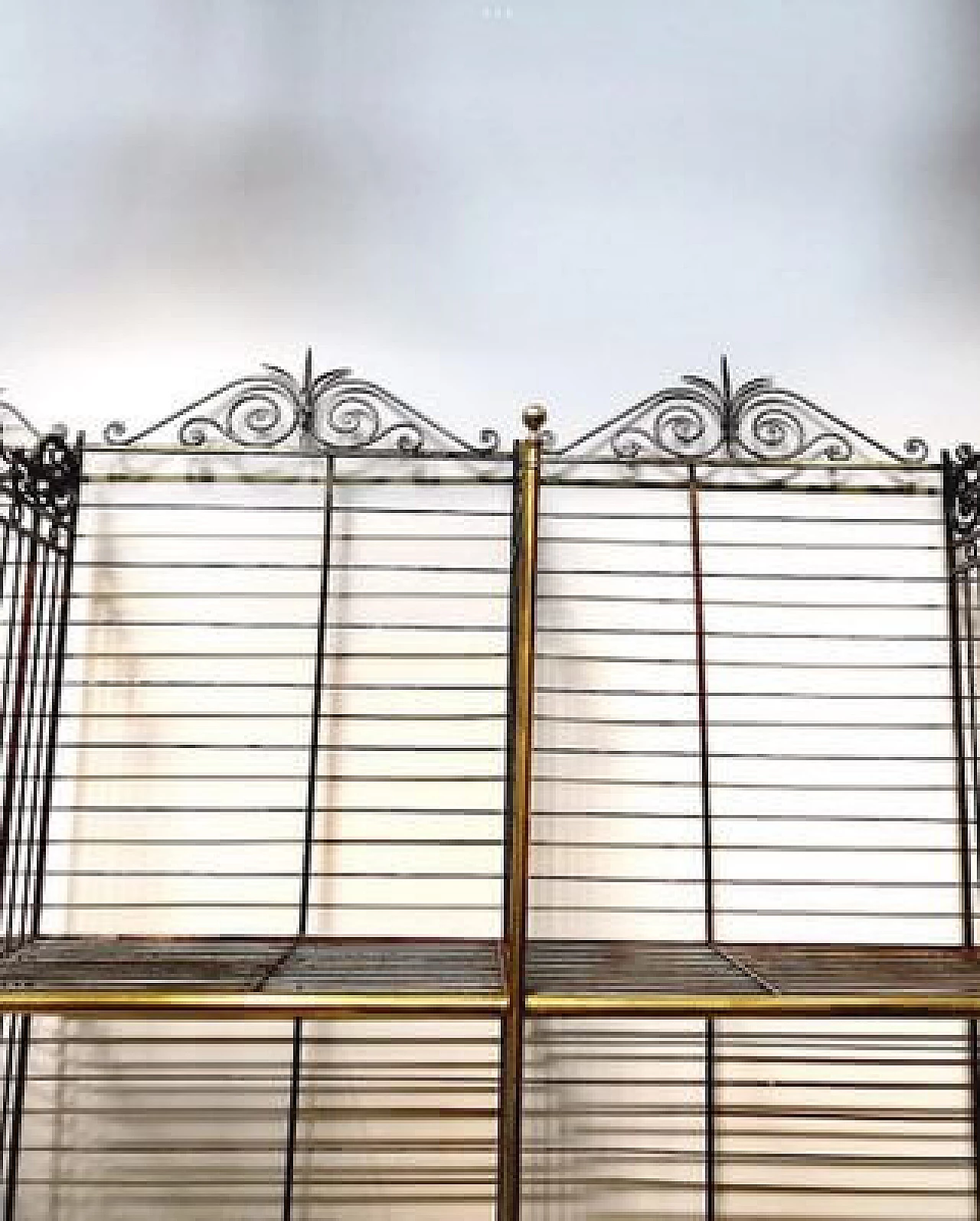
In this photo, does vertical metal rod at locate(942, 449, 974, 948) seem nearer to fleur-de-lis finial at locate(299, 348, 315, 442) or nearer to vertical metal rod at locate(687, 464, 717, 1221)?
vertical metal rod at locate(687, 464, 717, 1221)

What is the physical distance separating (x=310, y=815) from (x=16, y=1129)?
72cm

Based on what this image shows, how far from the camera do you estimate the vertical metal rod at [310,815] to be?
6.01ft

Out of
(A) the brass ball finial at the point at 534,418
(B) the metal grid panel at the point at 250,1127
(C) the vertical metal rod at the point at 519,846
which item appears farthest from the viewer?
(B) the metal grid panel at the point at 250,1127

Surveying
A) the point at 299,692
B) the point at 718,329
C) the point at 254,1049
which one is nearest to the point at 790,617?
the point at 718,329

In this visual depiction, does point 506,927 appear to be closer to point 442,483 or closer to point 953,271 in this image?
point 442,483

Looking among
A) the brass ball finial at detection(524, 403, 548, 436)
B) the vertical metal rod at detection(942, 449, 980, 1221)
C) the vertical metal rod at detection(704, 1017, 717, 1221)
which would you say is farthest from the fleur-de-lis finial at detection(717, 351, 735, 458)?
the vertical metal rod at detection(704, 1017, 717, 1221)

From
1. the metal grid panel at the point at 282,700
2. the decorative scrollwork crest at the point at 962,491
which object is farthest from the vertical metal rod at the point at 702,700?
the decorative scrollwork crest at the point at 962,491

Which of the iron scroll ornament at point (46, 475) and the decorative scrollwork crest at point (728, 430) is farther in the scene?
the decorative scrollwork crest at point (728, 430)

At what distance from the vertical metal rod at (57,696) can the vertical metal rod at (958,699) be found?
1663mm

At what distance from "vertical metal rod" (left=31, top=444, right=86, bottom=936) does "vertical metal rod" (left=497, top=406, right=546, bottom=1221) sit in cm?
92

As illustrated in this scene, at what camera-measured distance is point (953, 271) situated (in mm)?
2131

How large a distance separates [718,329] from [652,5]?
0.74 m

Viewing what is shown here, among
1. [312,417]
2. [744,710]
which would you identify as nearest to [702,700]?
[744,710]

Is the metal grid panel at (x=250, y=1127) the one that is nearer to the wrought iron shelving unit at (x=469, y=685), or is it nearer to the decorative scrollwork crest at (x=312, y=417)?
the wrought iron shelving unit at (x=469, y=685)
